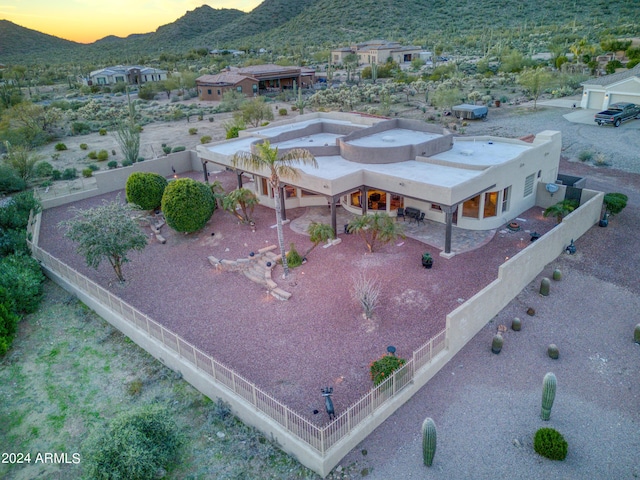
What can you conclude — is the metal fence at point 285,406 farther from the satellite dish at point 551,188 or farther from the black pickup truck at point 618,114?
the black pickup truck at point 618,114

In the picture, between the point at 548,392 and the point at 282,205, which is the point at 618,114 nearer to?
the point at 282,205

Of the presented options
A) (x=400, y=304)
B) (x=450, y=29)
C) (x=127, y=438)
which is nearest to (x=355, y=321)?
(x=400, y=304)

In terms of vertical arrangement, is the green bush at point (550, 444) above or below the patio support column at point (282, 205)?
below

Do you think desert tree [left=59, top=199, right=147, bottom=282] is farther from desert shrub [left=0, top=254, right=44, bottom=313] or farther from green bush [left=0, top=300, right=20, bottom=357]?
green bush [left=0, top=300, right=20, bottom=357]

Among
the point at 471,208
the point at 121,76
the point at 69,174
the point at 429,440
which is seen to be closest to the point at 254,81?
the point at 121,76

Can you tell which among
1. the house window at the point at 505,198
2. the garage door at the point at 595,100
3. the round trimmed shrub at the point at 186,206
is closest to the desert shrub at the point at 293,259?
the round trimmed shrub at the point at 186,206

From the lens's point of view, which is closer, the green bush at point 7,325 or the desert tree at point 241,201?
the green bush at point 7,325
